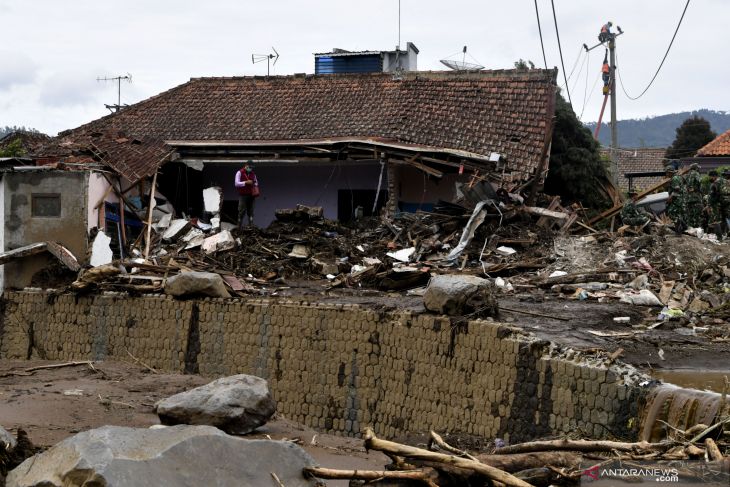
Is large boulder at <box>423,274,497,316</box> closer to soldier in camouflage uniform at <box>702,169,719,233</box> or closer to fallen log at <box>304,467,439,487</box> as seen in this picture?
fallen log at <box>304,467,439,487</box>

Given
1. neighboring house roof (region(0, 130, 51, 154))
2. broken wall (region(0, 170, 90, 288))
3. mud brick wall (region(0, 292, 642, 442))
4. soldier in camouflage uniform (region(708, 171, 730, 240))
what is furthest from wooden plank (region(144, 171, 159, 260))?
soldier in camouflage uniform (region(708, 171, 730, 240))

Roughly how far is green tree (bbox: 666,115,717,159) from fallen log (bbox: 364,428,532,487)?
40.1 meters

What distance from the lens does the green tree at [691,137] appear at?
4422 centimetres

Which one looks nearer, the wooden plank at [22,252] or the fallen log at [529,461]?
the fallen log at [529,461]

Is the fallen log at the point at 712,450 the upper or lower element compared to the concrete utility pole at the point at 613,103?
lower

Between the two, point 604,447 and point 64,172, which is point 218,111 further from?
point 604,447

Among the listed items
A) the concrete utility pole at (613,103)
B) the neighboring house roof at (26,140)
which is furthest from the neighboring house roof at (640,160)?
the neighboring house roof at (26,140)

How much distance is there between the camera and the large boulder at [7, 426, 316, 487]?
598cm

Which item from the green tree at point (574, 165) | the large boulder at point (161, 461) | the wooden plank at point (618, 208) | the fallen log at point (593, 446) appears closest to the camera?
the large boulder at point (161, 461)

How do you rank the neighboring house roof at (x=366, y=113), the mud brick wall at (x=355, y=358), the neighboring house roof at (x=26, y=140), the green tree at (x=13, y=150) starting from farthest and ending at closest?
1. the neighboring house roof at (x=26, y=140)
2. the green tree at (x=13, y=150)
3. the neighboring house roof at (x=366, y=113)
4. the mud brick wall at (x=355, y=358)

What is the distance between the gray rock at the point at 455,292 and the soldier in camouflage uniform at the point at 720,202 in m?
6.53

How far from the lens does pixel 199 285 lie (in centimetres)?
1539

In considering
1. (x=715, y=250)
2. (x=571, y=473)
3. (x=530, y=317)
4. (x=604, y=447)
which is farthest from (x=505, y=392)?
(x=715, y=250)

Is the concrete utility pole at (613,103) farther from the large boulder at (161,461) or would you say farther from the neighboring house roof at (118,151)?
the large boulder at (161,461)
